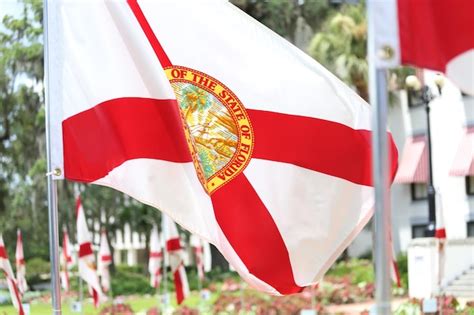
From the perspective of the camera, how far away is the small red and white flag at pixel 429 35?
4.15 metres

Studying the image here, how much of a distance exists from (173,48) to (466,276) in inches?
863

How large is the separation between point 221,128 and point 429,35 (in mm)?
2381

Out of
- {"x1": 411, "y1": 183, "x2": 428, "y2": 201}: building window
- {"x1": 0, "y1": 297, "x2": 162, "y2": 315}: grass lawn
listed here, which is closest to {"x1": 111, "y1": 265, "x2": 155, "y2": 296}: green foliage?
{"x1": 0, "y1": 297, "x2": 162, "y2": 315}: grass lawn

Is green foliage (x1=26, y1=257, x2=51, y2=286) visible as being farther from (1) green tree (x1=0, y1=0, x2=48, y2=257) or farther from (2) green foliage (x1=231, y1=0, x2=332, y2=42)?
(2) green foliage (x1=231, y1=0, x2=332, y2=42)

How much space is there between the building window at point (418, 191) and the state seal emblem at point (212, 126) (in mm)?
29148

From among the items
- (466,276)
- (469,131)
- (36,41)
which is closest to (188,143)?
(466,276)

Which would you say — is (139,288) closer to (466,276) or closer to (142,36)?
(466,276)

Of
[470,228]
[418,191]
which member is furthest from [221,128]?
[418,191]

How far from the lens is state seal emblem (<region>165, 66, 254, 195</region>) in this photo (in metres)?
6.47

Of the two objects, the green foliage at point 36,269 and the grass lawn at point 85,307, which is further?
the green foliage at point 36,269

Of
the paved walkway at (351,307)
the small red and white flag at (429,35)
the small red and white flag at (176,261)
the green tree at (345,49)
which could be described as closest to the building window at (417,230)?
the green tree at (345,49)

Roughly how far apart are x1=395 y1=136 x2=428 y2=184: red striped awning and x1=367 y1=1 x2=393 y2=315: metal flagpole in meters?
29.6

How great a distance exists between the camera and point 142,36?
21.4ft

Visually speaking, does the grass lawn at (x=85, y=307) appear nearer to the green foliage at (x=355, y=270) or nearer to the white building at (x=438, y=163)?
the green foliage at (x=355, y=270)
